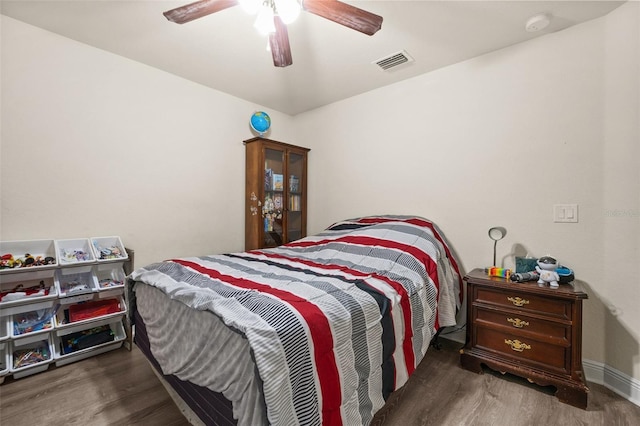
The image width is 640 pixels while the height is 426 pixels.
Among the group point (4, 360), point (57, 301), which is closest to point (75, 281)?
point (57, 301)

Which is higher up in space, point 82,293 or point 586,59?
point 586,59

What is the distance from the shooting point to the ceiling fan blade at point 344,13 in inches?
54.9

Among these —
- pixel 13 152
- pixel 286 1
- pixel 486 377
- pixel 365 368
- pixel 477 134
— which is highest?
pixel 286 1

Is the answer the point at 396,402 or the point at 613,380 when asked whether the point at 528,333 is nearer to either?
the point at 613,380

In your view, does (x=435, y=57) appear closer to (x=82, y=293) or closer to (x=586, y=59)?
(x=586, y=59)

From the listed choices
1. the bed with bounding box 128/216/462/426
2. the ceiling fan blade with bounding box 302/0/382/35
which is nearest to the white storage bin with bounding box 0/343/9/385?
the bed with bounding box 128/216/462/426

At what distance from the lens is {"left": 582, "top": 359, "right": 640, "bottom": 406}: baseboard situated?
1.65 metres

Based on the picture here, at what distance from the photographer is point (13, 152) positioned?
1.98m

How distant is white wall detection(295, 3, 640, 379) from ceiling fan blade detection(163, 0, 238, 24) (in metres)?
1.89

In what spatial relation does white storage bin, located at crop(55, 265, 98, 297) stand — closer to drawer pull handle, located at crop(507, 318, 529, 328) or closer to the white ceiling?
the white ceiling

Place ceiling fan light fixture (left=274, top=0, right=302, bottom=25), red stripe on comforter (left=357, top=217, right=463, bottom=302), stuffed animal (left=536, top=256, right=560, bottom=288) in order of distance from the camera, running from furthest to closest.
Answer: red stripe on comforter (left=357, top=217, right=463, bottom=302) < stuffed animal (left=536, top=256, right=560, bottom=288) < ceiling fan light fixture (left=274, top=0, right=302, bottom=25)

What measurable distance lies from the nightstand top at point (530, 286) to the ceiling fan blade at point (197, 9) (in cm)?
227

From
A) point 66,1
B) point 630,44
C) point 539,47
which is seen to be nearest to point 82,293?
point 66,1

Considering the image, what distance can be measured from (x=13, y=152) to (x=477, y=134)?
11.7 feet
